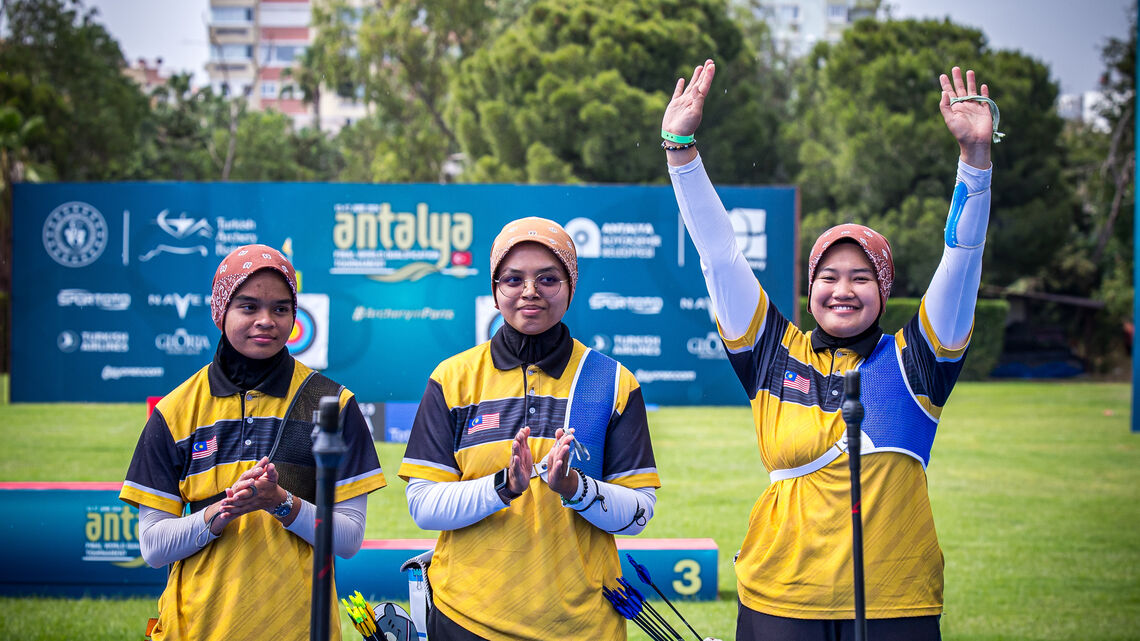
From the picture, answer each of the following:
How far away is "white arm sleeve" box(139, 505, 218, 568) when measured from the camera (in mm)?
2412

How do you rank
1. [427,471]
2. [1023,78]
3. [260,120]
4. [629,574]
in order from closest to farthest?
[427,471] < [629,574] < [1023,78] < [260,120]

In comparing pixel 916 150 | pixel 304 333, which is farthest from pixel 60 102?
pixel 916 150

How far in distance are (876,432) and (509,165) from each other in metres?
22.9

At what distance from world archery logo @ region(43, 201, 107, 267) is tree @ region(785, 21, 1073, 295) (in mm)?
17431

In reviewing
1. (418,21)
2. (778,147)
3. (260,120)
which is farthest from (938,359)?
(260,120)

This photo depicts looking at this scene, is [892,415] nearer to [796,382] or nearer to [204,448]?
[796,382]

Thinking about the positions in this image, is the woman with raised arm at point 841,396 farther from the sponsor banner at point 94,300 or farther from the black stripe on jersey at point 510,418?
the sponsor banner at point 94,300

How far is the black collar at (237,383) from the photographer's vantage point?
2543mm

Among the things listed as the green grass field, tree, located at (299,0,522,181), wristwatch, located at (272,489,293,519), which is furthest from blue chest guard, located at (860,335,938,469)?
tree, located at (299,0,522,181)

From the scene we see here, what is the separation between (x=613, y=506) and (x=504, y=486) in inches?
10.4

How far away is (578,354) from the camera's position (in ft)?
8.57

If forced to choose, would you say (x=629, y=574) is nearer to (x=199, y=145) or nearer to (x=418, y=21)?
(x=418, y=21)

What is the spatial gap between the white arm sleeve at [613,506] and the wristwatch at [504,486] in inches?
5.7

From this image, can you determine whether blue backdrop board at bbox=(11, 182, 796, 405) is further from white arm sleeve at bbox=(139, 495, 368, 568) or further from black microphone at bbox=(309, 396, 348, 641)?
black microphone at bbox=(309, 396, 348, 641)
